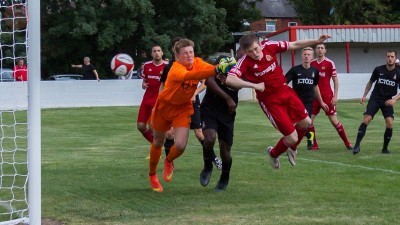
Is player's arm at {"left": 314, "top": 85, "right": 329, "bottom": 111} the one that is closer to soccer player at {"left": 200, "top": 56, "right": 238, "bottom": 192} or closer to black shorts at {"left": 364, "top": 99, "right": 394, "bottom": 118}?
black shorts at {"left": 364, "top": 99, "right": 394, "bottom": 118}

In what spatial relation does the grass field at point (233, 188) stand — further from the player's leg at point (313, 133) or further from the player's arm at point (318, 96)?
the player's arm at point (318, 96)

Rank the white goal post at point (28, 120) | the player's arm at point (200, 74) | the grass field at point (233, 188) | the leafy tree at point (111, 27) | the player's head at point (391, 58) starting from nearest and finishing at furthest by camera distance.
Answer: the white goal post at point (28, 120) < the grass field at point (233, 188) < the player's arm at point (200, 74) < the player's head at point (391, 58) < the leafy tree at point (111, 27)

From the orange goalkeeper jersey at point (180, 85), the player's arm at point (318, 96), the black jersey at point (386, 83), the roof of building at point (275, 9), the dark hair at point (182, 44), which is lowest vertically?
the player's arm at point (318, 96)

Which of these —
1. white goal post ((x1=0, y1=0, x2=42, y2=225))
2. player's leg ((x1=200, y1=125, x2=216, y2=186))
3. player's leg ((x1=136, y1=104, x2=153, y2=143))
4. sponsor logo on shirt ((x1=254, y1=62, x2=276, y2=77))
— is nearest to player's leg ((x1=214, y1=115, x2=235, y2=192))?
player's leg ((x1=200, y1=125, x2=216, y2=186))

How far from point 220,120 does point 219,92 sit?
0.38 meters

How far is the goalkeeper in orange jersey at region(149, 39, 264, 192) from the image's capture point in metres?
9.30

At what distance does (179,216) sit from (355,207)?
1902 millimetres

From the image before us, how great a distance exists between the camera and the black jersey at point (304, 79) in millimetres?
14672

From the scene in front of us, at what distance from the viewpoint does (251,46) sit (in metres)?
9.57

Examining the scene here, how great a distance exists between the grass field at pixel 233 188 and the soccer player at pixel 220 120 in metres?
0.26

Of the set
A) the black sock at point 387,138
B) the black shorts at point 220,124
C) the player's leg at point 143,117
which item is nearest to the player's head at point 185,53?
the black shorts at point 220,124

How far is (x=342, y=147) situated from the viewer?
1566 centimetres

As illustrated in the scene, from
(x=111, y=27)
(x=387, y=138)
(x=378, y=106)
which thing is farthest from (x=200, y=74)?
(x=111, y=27)

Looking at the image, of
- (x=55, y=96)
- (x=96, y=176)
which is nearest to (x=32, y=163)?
(x=96, y=176)
